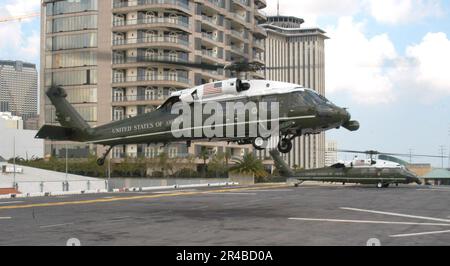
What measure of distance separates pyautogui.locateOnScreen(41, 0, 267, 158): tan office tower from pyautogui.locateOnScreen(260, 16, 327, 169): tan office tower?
48.2ft

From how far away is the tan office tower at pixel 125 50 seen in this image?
94562mm

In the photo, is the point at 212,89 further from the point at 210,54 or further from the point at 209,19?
the point at 209,19

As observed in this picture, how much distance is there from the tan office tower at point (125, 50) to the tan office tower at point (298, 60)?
1470 centimetres

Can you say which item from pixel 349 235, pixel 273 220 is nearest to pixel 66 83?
pixel 273 220

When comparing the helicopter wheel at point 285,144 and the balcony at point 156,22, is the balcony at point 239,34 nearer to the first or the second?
the balcony at point 156,22

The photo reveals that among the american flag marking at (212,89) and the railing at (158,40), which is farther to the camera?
the railing at (158,40)

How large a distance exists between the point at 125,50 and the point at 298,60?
230 ft

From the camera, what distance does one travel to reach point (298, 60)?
30.0 m

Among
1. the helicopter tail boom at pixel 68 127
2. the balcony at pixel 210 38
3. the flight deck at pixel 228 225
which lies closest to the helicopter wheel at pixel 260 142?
the flight deck at pixel 228 225

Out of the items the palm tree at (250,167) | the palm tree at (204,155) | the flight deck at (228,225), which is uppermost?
the palm tree at (204,155)

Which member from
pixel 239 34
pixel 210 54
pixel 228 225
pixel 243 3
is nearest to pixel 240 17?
pixel 239 34

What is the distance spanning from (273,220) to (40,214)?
14.2m
